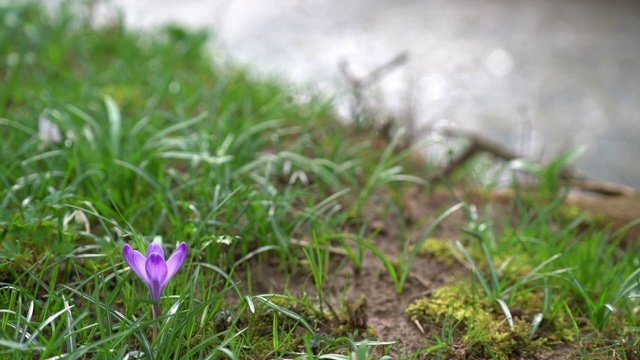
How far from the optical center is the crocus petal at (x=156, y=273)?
1.28 metres

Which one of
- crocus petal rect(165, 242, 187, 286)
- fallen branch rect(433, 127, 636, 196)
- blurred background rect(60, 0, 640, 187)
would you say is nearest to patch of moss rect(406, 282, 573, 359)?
crocus petal rect(165, 242, 187, 286)

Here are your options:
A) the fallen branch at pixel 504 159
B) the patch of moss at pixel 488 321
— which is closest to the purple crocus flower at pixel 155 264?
the patch of moss at pixel 488 321

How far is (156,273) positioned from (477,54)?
16.0 feet

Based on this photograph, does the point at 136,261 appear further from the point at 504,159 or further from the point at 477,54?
the point at 477,54

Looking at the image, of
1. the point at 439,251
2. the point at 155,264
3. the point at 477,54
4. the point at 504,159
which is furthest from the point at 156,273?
the point at 477,54

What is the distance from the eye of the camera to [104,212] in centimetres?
185

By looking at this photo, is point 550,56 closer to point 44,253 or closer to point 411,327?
point 411,327

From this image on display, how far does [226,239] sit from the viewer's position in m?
1.59

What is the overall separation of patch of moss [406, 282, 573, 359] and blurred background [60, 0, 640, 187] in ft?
5.25

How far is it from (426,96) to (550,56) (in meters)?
1.47

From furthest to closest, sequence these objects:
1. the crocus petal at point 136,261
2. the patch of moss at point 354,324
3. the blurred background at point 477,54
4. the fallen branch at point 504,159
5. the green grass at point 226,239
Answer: the blurred background at point 477,54
the fallen branch at point 504,159
the patch of moss at point 354,324
the green grass at point 226,239
the crocus petal at point 136,261

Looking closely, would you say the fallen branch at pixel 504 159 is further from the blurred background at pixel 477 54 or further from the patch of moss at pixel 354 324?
the patch of moss at pixel 354 324

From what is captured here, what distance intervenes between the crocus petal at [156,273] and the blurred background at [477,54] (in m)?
2.11

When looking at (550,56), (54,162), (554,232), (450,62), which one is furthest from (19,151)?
(550,56)
